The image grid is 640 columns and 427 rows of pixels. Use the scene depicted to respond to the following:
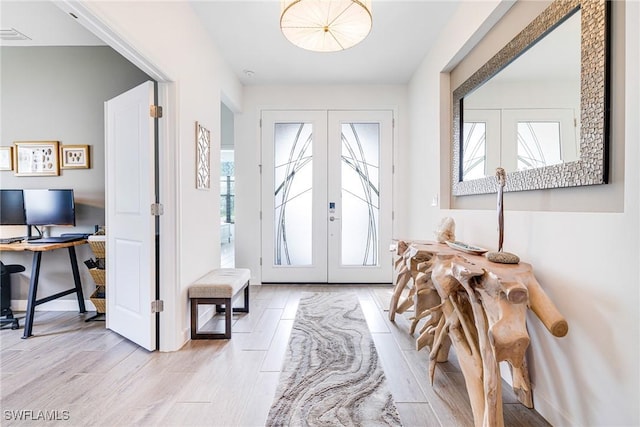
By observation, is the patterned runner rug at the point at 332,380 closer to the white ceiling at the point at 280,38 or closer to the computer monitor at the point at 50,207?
the computer monitor at the point at 50,207

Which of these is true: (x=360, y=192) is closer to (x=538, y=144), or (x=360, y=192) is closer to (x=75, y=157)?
(x=538, y=144)

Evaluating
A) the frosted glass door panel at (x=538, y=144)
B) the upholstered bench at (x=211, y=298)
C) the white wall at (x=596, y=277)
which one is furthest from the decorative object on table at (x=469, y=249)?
the upholstered bench at (x=211, y=298)

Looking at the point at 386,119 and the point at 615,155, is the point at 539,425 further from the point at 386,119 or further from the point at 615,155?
the point at 386,119

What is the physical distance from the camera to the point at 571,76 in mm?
1424

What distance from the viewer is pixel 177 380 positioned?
185cm

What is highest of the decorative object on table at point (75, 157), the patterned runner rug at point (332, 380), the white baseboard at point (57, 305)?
the decorative object on table at point (75, 157)

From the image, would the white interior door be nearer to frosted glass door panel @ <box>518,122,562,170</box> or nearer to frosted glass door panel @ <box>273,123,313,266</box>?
frosted glass door panel @ <box>273,123,313,266</box>

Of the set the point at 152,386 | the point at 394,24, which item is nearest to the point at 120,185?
the point at 152,386

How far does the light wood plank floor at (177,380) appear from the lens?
154 cm

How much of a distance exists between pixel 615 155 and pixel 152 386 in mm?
2644

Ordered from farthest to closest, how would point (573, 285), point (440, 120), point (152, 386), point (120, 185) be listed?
1. point (440, 120)
2. point (120, 185)
3. point (152, 386)
4. point (573, 285)

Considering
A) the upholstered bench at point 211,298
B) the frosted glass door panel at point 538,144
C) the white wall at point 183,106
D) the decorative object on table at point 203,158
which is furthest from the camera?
the decorative object on table at point 203,158

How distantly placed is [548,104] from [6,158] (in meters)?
4.67

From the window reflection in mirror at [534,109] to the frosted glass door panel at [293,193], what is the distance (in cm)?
226
